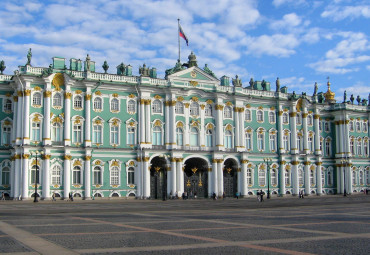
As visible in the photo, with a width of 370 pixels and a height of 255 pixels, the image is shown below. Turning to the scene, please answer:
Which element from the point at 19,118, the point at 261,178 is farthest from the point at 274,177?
the point at 19,118

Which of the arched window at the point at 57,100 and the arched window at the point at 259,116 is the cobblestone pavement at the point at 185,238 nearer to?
the arched window at the point at 57,100

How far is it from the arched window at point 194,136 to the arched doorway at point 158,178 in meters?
5.04

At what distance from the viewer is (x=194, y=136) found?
68.2 meters

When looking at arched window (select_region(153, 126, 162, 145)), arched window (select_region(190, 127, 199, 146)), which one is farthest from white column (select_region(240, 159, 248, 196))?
arched window (select_region(153, 126, 162, 145))

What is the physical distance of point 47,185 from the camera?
57812 millimetres

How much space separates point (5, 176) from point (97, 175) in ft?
36.0

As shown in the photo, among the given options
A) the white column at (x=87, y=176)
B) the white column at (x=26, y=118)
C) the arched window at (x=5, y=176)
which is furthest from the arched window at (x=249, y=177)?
the arched window at (x=5, y=176)

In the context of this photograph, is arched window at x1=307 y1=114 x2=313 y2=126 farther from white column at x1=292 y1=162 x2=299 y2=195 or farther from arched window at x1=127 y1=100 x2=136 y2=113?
arched window at x1=127 y1=100 x2=136 y2=113

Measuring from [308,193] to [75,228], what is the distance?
6032 centimetres

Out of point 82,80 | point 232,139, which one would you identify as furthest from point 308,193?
point 82,80

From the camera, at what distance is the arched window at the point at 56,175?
59.1 metres

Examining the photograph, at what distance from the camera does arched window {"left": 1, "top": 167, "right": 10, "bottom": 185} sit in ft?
196

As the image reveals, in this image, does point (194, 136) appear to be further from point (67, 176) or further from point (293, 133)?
point (67, 176)

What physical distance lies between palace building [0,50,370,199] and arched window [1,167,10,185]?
0.26 feet
